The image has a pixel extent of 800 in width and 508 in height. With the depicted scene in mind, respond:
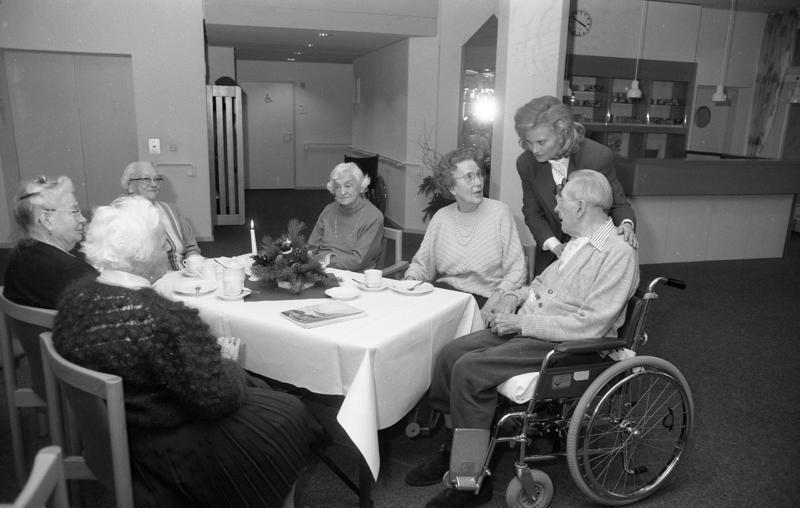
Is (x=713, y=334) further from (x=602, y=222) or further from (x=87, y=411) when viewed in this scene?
(x=87, y=411)

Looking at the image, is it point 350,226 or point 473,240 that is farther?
point 350,226

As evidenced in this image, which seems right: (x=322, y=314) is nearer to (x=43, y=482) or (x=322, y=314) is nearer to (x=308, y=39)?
(x=43, y=482)

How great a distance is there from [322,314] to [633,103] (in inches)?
333

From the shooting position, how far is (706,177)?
631cm

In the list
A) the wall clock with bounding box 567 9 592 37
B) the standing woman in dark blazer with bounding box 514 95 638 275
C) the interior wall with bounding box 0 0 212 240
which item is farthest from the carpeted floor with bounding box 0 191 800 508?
the wall clock with bounding box 567 9 592 37

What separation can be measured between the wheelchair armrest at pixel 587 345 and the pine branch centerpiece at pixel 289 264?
1.03 metres

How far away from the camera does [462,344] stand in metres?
2.40

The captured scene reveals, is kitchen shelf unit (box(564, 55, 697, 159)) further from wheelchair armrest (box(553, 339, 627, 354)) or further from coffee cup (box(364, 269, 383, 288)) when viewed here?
wheelchair armrest (box(553, 339, 627, 354))

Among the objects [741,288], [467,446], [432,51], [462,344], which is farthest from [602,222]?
[432,51]

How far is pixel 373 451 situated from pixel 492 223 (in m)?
1.36

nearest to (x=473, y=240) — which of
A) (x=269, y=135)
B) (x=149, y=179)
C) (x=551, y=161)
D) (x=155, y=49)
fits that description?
(x=551, y=161)

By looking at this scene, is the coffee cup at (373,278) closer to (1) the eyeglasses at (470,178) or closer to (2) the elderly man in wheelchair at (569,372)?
(2) the elderly man in wheelchair at (569,372)

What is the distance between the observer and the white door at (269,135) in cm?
1179

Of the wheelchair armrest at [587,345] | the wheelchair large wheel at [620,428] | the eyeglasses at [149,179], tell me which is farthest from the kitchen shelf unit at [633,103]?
the wheelchair armrest at [587,345]
